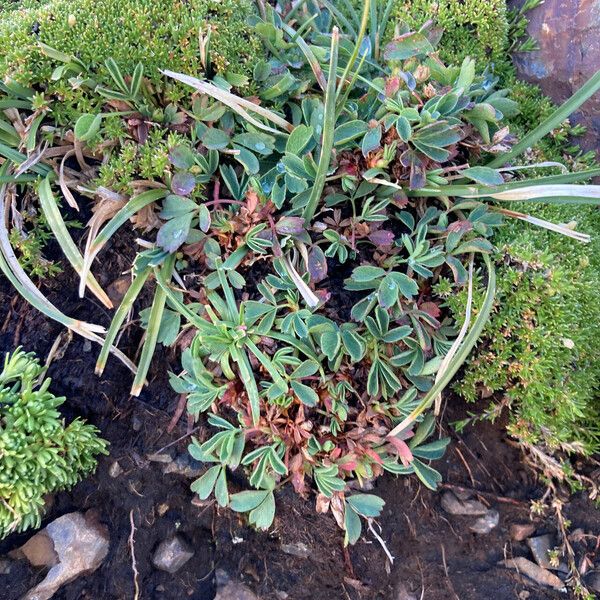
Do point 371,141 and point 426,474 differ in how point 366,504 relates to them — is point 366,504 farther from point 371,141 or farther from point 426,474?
point 371,141

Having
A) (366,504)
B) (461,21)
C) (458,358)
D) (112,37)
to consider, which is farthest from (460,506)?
(112,37)

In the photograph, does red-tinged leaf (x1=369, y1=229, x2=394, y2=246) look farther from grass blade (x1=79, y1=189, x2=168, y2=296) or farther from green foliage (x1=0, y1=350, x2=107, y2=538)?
green foliage (x1=0, y1=350, x2=107, y2=538)

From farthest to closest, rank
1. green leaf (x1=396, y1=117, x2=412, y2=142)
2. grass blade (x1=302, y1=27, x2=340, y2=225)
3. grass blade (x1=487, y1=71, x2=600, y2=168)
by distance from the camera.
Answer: green leaf (x1=396, y1=117, x2=412, y2=142), grass blade (x1=487, y1=71, x2=600, y2=168), grass blade (x1=302, y1=27, x2=340, y2=225)

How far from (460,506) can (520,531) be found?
11.2 inches

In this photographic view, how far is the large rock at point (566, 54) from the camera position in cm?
271

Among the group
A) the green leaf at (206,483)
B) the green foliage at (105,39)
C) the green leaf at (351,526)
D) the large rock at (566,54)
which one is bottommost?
the green leaf at (351,526)

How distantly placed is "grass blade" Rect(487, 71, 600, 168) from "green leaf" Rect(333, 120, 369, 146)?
58cm

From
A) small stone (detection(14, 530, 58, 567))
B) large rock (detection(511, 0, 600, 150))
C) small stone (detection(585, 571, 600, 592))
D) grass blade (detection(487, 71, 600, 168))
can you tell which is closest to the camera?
grass blade (detection(487, 71, 600, 168))

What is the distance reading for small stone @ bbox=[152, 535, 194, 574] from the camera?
2.06 meters

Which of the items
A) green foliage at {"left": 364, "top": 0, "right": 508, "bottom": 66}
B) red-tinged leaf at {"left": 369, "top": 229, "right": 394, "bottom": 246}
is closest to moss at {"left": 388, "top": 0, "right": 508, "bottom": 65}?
green foliage at {"left": 364, "top": 0, "right": 508, "bottom": 66}

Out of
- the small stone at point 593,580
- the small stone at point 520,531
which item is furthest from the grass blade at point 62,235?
the small stone at point 593,580

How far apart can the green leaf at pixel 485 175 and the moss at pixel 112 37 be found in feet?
3.34

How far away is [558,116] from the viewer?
1.91 meters

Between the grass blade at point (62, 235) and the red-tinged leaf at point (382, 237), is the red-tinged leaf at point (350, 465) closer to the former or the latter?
the red-tinged leaf at point (382, 237)
